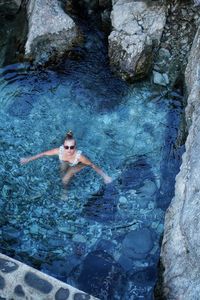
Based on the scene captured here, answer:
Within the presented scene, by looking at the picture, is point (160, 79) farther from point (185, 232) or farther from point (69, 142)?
point (185, 232)

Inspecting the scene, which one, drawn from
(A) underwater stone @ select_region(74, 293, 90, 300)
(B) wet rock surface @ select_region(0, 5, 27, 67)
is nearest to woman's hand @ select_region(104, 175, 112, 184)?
(A) underwater stone @ select_region(74, 293, 90, 300)

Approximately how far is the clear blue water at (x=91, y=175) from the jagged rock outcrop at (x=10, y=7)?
79.2 inches

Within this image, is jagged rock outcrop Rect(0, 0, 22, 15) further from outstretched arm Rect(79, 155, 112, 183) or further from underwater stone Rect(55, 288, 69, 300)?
underwater stone Rect(55, 288, 69, 300)

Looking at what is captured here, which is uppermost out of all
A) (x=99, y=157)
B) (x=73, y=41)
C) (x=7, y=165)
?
(x=73, y=41)

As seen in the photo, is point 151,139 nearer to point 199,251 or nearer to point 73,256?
point 73,256

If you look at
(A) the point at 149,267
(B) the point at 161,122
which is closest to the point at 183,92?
(B) the point at 161,122

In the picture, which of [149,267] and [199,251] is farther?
[149,267]

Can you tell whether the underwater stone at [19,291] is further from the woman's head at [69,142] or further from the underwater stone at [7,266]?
the woman's head at [69,142]

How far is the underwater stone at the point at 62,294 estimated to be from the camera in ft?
20.4

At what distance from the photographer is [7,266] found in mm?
6453

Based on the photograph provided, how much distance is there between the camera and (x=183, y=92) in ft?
33.8

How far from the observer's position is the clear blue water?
7.94 meters

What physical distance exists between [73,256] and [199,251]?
2573 millimetres

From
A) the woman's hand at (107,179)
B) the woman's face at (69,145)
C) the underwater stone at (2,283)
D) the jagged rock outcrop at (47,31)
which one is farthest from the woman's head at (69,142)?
the jagged rock outcrop at (47,31)
